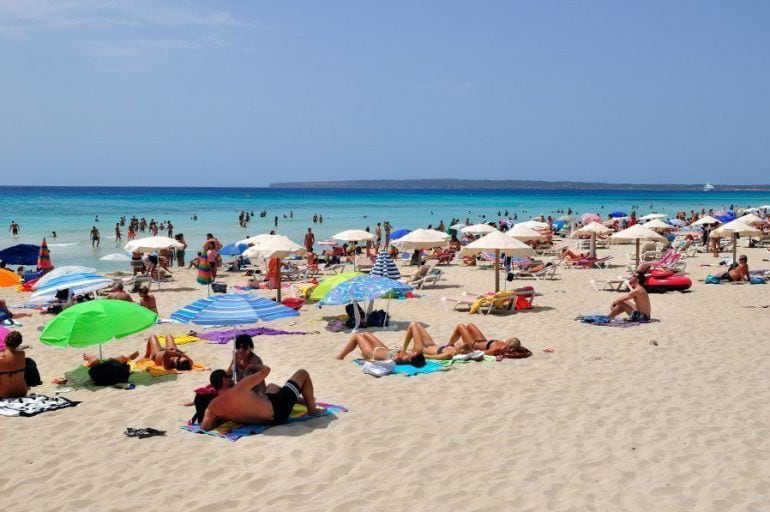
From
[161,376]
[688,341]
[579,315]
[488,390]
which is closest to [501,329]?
[579,315]

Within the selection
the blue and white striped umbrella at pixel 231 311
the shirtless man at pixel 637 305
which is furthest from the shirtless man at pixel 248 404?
the shirtless man at pixel 637 305

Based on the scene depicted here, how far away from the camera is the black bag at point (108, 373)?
748cm

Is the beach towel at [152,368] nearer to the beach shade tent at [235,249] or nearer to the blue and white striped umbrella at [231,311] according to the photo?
the blue and white striped umbrella at [231,311]

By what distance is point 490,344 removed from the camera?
877 centimetres

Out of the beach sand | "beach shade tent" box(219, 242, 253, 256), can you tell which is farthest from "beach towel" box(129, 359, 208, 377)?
"beach shade tent" box(219, 242, 253, 256)

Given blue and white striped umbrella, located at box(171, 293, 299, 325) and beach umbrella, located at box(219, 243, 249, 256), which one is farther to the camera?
beach umbrella, located at box(219, 243, 249, 256)

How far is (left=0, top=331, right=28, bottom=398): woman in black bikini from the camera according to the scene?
685 cm

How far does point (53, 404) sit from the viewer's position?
6.70 metres

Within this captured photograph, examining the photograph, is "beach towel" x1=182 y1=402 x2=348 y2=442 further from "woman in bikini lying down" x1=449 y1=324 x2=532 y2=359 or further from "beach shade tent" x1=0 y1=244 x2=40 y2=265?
"beach shade tent" x1=0 y1=244 x2=40 y2=265

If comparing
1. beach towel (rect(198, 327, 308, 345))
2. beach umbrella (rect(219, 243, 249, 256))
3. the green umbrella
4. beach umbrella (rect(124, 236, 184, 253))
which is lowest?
beach towel (rect(198, 327, 308, 345))

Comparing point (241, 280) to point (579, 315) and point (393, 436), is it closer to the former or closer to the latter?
point (579, 315)

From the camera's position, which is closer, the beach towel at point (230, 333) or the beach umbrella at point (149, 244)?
the beach towel at point (230, 333)

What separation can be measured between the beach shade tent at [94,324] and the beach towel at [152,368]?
77 cm

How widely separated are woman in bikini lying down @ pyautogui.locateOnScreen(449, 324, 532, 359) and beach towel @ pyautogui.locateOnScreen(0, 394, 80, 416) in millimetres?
4521
